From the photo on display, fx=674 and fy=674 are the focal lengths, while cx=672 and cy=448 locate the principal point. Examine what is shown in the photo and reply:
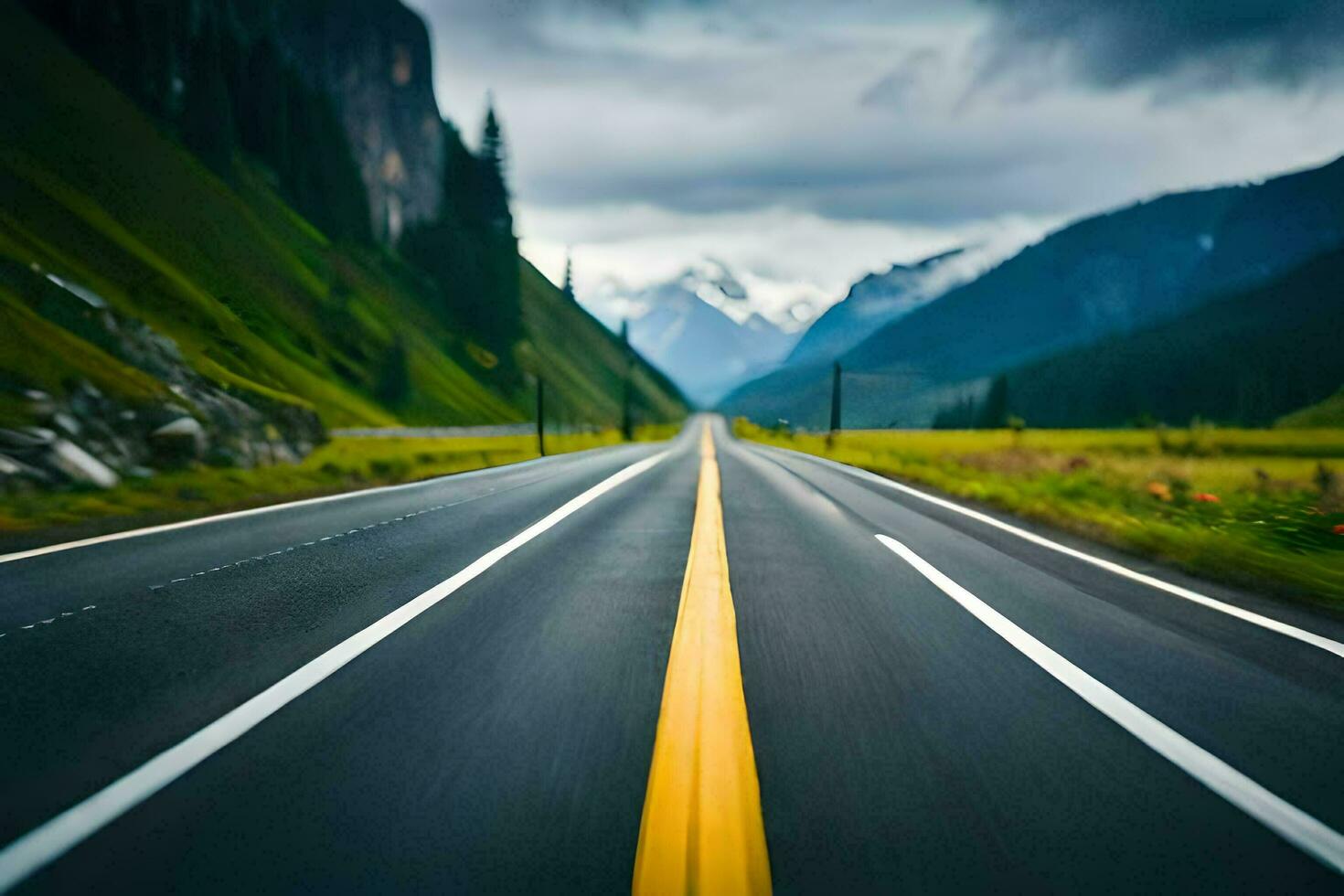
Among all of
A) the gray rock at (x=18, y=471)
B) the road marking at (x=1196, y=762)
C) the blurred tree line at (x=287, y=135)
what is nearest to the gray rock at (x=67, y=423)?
the gray rock at (x=18, y=471)

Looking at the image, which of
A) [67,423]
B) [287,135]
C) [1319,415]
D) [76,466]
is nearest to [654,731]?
[76,466]

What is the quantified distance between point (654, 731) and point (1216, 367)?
18636cm

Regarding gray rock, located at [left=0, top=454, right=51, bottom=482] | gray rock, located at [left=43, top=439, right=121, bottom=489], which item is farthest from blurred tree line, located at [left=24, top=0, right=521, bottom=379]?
gray rock, located at [left=0, top=454, right=51, bottom=482]

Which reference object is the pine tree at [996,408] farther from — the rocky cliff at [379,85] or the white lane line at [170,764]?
the white lane line at [170,764]

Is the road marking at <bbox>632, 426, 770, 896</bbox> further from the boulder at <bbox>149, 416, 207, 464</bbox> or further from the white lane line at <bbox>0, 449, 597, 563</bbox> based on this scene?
the boulder at <bbox>149, 416, 207, 464</bbox>

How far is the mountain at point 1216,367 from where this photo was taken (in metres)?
135

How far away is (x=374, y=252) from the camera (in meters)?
75.6

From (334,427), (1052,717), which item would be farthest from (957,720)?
(334,427)

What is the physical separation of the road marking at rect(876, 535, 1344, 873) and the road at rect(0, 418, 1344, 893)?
0.04ft

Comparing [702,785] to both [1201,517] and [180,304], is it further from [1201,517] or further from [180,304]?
[180,304]

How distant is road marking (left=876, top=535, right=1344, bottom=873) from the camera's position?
5.96 feet

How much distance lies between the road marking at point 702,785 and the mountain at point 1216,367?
149m

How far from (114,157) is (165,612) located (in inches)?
2286

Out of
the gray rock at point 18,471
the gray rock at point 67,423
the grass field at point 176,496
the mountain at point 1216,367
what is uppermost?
the mountain at point 1216,367
